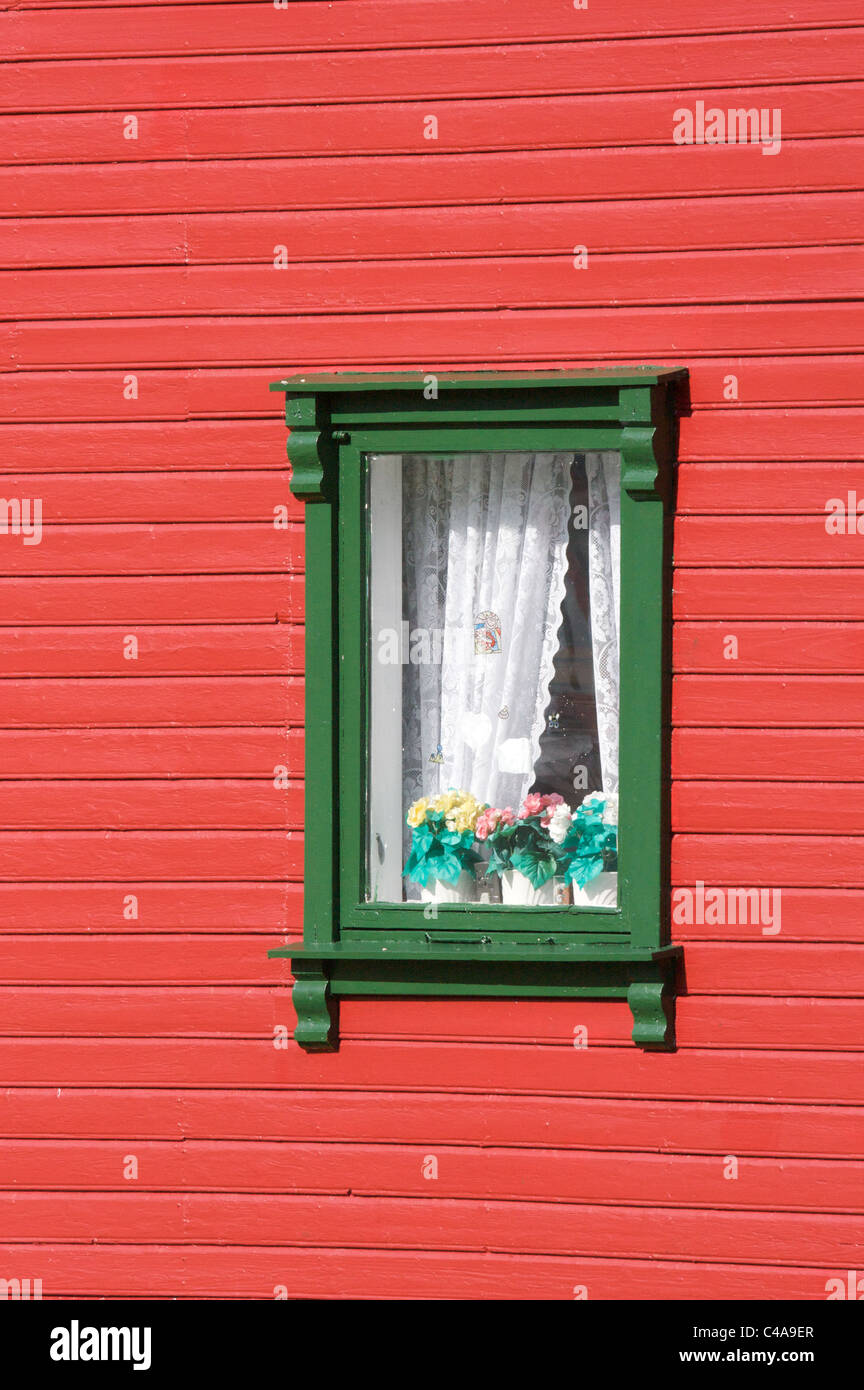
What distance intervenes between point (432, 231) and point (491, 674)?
55.7 inches

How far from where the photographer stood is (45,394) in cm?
557

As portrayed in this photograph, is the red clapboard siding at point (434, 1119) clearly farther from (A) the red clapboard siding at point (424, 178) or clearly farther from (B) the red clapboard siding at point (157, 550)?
(A) the red clapboard siding at point (424, 178)

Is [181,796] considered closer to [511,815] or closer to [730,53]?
[511,815]

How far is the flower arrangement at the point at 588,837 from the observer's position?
530 centimetres

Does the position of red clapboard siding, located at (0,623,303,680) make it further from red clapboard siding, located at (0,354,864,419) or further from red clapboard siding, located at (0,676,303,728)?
red clapboard siding, located at (0,354,864,419)

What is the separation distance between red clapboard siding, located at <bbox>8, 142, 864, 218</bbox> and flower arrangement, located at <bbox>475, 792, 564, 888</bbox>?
6.28ft

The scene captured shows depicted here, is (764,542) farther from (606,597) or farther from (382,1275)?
(382,1275)

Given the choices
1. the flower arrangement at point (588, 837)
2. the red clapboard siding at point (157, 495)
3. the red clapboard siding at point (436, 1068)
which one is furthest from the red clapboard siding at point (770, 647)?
the red clapboard siding at point (157, 495)

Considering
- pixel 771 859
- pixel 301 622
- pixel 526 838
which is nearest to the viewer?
pixel 771 859

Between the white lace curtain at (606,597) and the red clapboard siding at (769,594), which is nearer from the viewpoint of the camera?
the red clapboard siding at (769,594)

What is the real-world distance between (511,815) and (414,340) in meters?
1.53

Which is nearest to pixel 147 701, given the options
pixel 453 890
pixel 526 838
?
pixel 453 890

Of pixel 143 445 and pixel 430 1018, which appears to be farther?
pixel 143 445

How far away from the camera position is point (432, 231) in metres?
5.40
